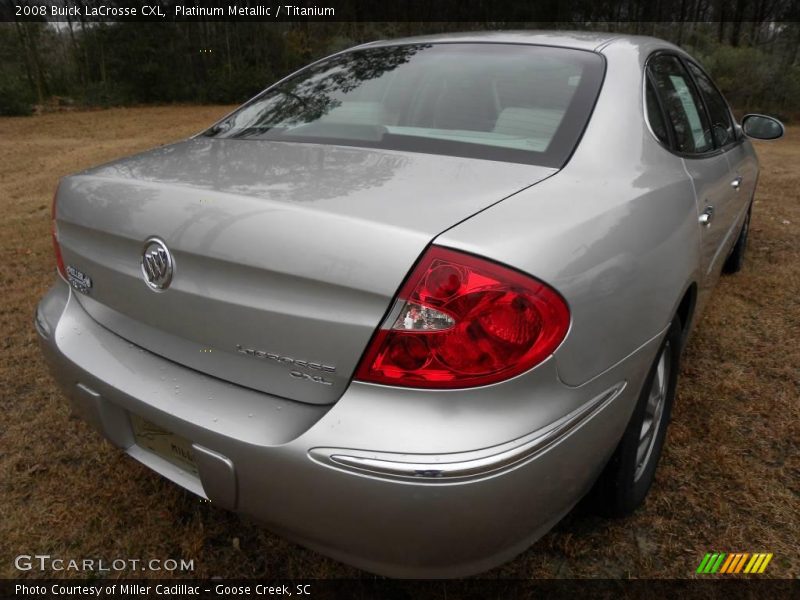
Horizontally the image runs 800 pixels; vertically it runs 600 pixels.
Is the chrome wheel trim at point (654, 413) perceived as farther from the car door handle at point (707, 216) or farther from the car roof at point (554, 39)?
the car roof at point (554, 39)

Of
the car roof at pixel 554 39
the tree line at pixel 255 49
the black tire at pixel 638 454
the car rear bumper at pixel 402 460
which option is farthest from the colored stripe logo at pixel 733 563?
the tree line at pixel 255 49

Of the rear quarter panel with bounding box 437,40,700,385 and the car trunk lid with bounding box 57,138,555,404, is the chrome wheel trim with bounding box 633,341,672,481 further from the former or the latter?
the car trunk lid with bounding box 57,138,555,404

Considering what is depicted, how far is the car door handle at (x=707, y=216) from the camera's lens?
2.01m

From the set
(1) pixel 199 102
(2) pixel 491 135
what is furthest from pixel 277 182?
(1) pixel 199 102

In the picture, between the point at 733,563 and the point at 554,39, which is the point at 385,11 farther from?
the point at 733,563

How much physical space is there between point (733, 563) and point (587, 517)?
16.2 inches

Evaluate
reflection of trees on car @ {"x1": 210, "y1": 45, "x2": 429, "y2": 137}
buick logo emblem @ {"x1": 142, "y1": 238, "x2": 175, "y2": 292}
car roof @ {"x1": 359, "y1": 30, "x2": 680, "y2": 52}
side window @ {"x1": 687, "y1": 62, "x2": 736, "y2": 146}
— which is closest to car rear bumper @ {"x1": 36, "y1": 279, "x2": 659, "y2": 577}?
buick logo emblem @ {"x1": 142, "y1": 238, "x2": 175, "y2": 292}

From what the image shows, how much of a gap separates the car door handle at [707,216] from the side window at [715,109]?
2.28ft

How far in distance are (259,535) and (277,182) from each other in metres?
1.10

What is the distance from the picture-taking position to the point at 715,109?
2.95m

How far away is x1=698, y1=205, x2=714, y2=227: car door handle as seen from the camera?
6.59 feet

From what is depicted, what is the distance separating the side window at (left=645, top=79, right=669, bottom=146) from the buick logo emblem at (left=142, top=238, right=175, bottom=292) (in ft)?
4.76

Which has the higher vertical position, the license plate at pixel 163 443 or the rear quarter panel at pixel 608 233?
the rear quarter panel at pixel 608 233

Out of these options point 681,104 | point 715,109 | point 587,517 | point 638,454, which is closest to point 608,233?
point 638,454
